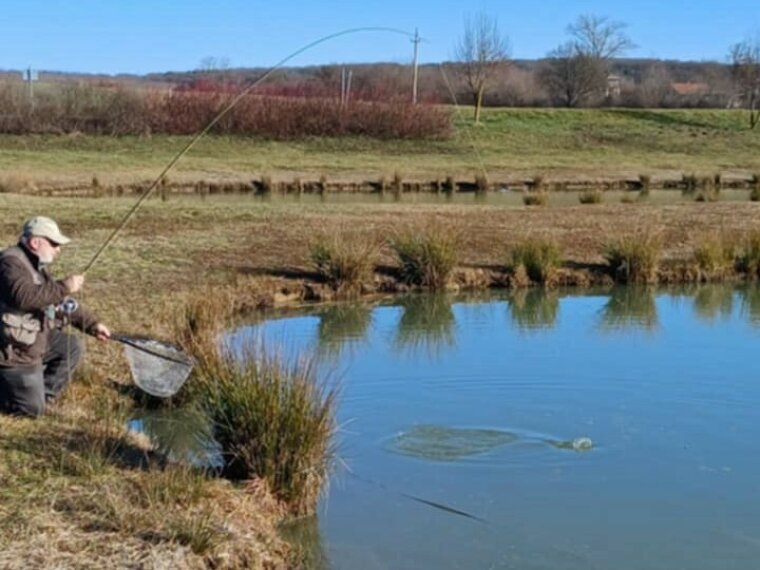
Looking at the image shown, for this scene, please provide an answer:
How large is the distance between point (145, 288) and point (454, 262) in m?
3.59

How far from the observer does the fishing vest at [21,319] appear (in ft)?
20.3

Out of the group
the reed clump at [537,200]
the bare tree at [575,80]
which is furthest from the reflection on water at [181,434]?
the bare tree at [575,80]

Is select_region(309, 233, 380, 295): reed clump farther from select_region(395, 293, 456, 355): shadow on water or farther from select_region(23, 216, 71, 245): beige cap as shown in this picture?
select_region(23, 216, 71, 245): beige cap

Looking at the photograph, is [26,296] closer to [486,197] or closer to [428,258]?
[428,258]

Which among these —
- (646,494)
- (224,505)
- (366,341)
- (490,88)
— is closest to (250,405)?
(224,505)

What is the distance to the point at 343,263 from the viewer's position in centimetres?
1245

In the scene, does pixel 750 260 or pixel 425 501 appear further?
pixel 750 260

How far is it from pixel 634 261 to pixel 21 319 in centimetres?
866

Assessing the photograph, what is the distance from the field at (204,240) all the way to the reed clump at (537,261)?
34 centimetres

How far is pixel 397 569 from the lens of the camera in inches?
215

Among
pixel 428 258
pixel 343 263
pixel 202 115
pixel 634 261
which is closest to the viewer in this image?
pixel 343 263

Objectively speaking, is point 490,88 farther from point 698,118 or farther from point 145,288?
point 145,288

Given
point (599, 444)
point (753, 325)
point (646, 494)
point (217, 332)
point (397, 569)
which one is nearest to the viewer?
point (397, 569)

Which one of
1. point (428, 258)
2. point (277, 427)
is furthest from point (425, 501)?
point (428, 258)
